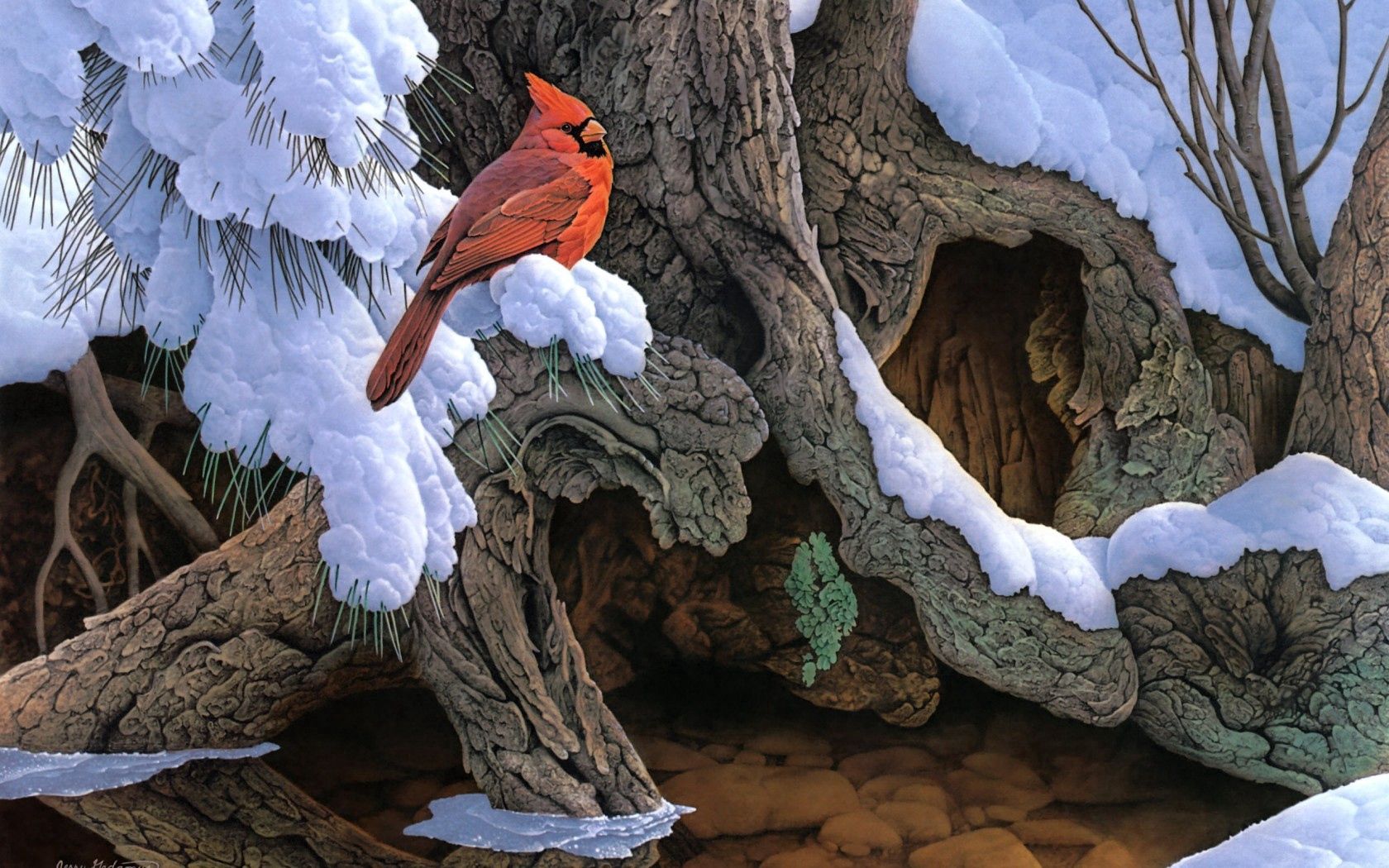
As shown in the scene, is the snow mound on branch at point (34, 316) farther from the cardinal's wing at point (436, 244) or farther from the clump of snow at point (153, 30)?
the cardinal's wing at point (436, 244)

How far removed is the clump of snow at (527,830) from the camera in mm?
2154

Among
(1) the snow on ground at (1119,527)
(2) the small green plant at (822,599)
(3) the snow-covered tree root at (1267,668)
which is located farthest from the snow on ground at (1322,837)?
(2) the small green plant at (822,599)

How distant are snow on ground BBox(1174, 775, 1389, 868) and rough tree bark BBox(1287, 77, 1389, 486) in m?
Answer: 0.68

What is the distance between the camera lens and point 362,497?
6.59 feet

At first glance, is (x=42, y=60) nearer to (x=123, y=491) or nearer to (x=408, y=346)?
(x=408, y=346)

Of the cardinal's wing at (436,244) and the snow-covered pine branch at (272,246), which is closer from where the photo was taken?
the snow-covered pine branch at (272,246)

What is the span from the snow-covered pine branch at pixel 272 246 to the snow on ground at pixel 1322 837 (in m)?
1.51

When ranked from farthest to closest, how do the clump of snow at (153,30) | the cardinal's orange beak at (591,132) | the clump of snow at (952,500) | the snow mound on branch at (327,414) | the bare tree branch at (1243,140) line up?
the bare tree branch at (1243,140) < the clump of snow at (952,500) < the cardinal's orange beak at (591,132) < the snow mound on branch at (327,414) < the clump of snow at (153,30)

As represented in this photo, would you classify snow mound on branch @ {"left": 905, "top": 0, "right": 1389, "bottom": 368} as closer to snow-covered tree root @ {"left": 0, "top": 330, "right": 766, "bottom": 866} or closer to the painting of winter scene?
the painting of winter scene

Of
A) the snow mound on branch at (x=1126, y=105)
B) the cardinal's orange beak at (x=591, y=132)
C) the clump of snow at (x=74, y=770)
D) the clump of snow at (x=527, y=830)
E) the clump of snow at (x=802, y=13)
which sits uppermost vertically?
the clump of snow at (x=802, y=13)

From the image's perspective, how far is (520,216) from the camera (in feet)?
6.68

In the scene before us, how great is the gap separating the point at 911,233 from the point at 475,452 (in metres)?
1.06

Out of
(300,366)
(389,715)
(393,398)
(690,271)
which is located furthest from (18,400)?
(690,271)

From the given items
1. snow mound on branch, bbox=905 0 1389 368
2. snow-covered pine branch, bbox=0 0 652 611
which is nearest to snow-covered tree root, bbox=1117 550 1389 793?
snow mound on branch, bbox=905 0 1389 368
